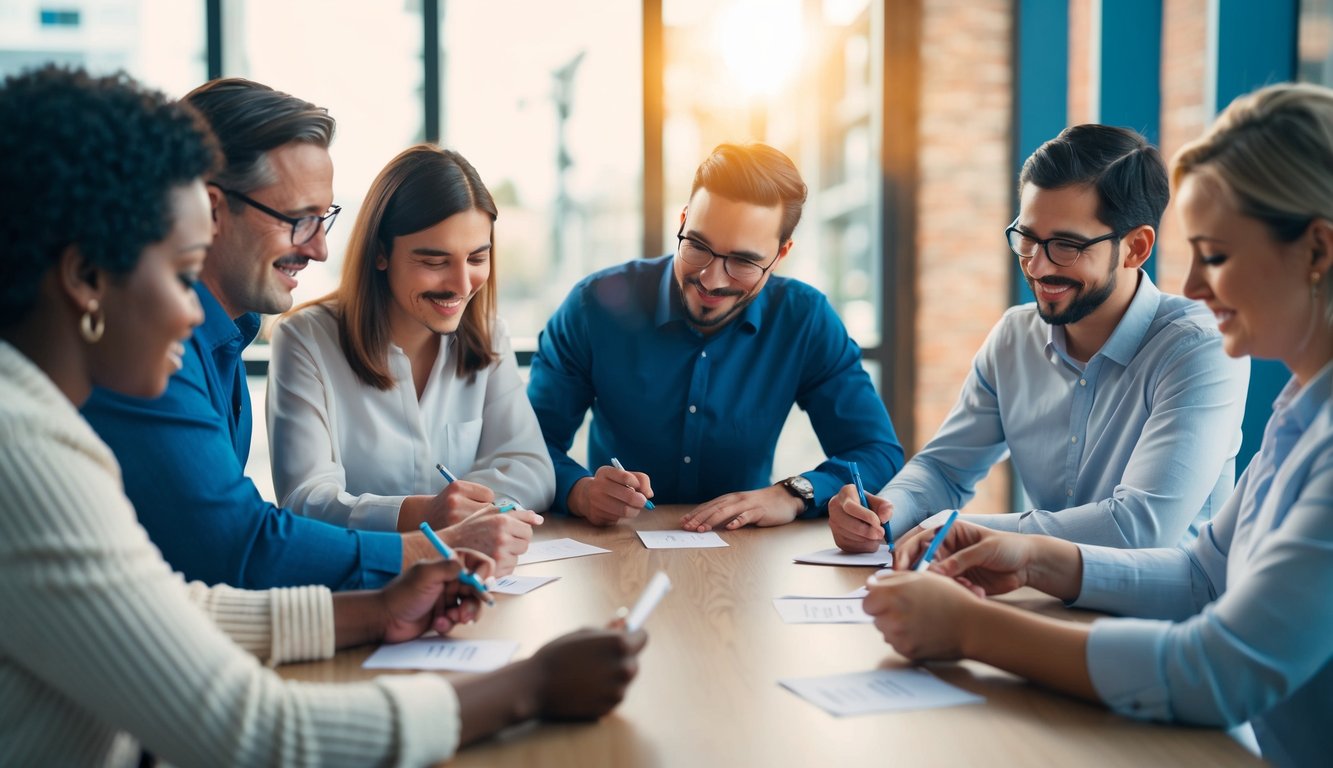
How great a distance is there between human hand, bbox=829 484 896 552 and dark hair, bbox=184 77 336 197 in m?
1.28

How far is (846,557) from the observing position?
76.6 inches

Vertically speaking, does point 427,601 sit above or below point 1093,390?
below

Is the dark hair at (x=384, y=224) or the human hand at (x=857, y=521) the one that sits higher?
the dark hair at (x=384, y=224)

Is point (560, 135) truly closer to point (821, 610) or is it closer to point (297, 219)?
point (297, 219)

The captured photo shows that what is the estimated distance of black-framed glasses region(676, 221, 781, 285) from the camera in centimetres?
262

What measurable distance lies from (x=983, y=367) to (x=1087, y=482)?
15.2 inches

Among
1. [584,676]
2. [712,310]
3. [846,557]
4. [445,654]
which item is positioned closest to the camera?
[584,676]

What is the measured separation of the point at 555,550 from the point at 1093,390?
118 cm

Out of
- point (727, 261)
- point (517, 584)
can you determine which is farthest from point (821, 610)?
point (727, 261)

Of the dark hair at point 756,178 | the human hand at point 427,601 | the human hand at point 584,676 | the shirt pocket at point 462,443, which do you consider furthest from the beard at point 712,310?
the human hand at point 584,676

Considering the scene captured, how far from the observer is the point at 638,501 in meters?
2.20

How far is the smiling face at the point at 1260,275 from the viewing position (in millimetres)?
1224

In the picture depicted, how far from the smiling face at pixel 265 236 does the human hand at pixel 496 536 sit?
0.66 m

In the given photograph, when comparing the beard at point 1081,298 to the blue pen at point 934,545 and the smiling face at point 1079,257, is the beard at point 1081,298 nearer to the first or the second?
the smiling face at point 1079,257
